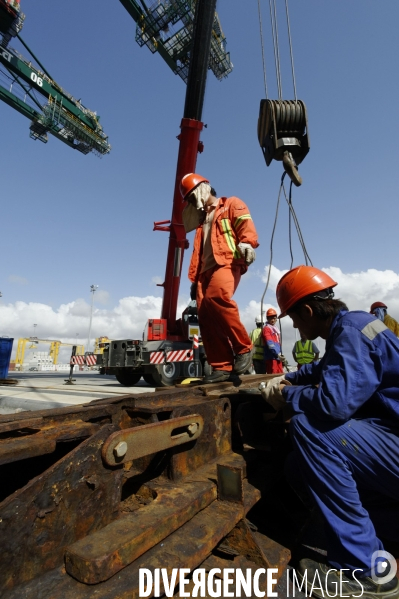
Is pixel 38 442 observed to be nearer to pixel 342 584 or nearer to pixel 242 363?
pixel 342 584

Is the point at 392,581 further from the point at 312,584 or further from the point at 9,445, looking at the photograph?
the point at 9,445

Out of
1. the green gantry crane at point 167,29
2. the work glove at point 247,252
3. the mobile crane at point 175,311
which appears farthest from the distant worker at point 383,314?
the green gantry crane at point 167,29

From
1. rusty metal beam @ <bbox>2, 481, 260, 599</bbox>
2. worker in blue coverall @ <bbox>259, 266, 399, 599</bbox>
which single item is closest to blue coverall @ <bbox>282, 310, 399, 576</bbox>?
worker in blue coverall @ <bbox>259, 266, 399, 599</bbox>

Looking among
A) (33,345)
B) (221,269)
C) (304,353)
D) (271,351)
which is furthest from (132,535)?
(33,345)

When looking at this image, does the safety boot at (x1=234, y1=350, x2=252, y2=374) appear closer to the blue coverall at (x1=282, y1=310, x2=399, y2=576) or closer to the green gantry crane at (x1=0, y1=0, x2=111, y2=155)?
the blue coverall at (x1=282, y1=310, x2=399, y2=576)

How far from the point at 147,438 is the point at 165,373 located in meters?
6.57

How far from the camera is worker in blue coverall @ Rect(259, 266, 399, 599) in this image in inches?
50.6

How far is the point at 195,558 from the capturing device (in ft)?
3.29

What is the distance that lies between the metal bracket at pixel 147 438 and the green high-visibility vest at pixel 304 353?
21.0ft

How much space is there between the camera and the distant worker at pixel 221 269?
2.66 meters

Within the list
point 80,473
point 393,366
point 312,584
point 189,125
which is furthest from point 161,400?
point 189,125

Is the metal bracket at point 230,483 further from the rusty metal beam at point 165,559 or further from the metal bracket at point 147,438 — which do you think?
the metal bracket at point 147,438

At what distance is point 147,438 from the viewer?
1.15m

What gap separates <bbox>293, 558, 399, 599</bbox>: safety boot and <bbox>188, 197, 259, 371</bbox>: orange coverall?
152 centimetres
